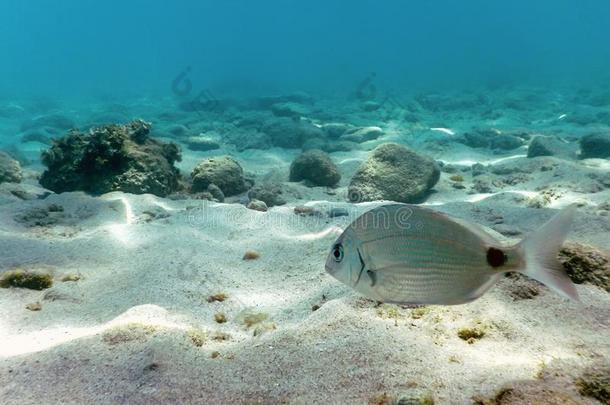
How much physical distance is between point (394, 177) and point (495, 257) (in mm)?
6302

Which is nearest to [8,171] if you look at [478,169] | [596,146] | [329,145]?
[329,145]

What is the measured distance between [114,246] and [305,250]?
2.41 metres

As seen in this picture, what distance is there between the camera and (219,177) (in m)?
8.34

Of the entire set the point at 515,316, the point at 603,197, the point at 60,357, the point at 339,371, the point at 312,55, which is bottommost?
the point at 60,357

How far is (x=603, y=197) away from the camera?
683 cm

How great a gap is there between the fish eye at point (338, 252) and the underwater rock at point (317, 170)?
7176mm

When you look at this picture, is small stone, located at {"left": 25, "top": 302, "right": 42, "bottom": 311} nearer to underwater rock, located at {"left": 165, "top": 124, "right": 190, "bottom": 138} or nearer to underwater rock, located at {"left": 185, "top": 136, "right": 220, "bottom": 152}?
underwater rock, located at {"left": 185, "top": 136, "right": 220, "bottom": 152}

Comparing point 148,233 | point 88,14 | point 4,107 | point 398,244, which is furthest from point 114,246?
point 88,14

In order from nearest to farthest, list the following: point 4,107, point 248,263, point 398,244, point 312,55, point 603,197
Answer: point 398,244 → point 248,263 → point 603,197 → point 4,107 → point 312,55

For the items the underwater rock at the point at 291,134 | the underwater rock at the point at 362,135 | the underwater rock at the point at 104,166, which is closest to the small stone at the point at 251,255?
the underwater rock at the point at 104,166

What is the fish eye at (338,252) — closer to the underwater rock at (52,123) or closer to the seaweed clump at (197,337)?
the seaweed clump at (197,337)

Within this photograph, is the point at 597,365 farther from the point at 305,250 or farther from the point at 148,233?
the point at 148,233

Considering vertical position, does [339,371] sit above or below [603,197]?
below

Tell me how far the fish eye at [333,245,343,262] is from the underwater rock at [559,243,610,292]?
6.77 ft
